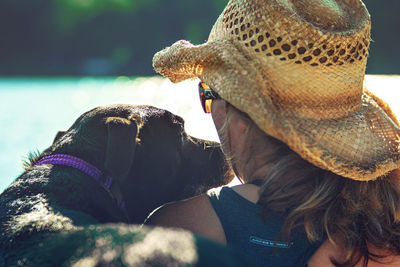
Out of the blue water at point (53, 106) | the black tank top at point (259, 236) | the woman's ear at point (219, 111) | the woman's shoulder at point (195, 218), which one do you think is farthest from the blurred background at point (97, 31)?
the black tank top at point (259, 236)

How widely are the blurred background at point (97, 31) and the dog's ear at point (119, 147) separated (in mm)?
12576

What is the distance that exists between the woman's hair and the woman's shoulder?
239mm

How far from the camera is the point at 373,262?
174 centimetres

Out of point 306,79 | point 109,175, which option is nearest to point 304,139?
point 306,79

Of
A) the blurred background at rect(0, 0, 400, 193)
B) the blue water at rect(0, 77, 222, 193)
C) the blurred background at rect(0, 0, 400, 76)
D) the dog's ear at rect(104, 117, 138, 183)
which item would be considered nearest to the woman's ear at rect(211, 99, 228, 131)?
the dog's ear at rect(104, 117, 138, 183)

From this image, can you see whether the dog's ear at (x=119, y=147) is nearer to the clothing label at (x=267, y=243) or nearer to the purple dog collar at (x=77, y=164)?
the purple dog collar at (x=77, y=164)

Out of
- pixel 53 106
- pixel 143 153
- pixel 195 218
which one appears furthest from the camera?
pixel 53 106

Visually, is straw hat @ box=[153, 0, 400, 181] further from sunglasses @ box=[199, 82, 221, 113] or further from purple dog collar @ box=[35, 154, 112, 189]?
purple dog collar @ box=[35, 154, 112, 189]

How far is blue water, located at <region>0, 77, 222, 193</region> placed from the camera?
4.93 metres

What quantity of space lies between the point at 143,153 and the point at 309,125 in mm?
1141

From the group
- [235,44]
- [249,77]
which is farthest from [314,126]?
[235,44]

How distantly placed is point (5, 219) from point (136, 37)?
15851mm

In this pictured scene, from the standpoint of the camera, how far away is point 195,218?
187 cm

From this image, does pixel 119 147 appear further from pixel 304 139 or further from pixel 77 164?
pixel 304 139
